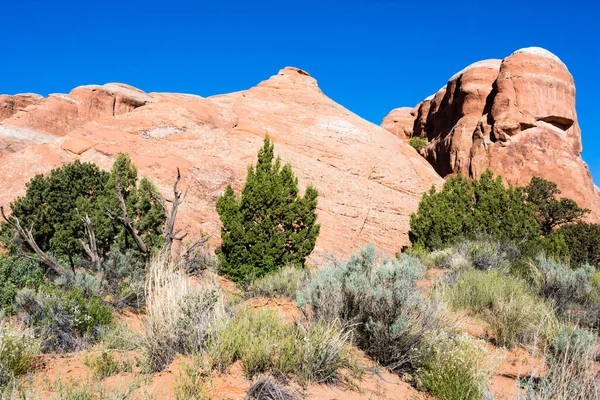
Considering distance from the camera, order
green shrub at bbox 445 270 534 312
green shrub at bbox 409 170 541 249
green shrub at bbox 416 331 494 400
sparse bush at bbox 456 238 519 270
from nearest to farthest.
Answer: green shrub at bbox 416 331 494 400 < green shrub at bbox 445 270 534 312 < sparse bush at bbox 456 238 519 270 < green shrub at bbox 409 170 541 249

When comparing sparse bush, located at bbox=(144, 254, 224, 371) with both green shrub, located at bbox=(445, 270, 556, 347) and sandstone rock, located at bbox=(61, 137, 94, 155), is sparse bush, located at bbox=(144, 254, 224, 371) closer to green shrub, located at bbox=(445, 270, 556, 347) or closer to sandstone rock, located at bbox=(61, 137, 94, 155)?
green shrub, located at bbox=(445, 270, 556, 347)

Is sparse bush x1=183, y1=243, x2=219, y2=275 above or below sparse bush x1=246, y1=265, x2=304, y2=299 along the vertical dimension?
below

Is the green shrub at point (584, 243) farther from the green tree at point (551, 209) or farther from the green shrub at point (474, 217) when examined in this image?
the green shrub at point (474, 217)

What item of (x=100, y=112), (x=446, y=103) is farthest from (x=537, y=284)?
(x=100, y=112)

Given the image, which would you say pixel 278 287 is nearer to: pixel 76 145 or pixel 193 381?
pixel 193 381

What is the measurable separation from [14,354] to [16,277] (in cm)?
459

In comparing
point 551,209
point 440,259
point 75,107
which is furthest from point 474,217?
point 75,107

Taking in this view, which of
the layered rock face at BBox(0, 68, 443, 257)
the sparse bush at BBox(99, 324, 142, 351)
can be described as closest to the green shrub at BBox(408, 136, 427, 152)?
the layered rock face at BBox(0, 68, 443, 257)

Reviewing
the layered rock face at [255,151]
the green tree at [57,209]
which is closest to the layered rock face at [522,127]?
the layered rock face at [255,151]

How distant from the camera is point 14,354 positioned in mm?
3801

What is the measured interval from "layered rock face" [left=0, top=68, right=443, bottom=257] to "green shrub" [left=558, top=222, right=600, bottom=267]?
6653 millimetres

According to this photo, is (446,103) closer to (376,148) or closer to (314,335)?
(376,148)

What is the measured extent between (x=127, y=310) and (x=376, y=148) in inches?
685

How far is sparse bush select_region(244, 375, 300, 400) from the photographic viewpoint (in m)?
3.31
